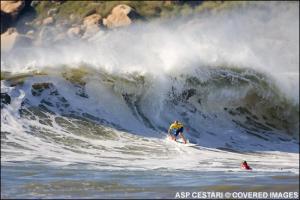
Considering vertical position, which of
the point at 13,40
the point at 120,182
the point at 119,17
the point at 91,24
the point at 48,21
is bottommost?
the point at 120,182

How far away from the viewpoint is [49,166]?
12391 millimetres

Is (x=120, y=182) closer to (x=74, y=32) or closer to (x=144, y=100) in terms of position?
(x=144, y=100)

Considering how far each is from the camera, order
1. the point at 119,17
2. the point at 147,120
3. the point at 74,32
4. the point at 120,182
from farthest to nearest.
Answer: the point at 119,17, the point at 74,32, the point at 147,120, the point at 120,182

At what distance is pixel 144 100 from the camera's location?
20.0 metres

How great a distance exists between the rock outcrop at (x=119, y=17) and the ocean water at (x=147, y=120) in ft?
117

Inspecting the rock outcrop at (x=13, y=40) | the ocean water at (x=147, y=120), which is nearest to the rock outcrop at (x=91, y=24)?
the rock outcrop at (x=13, y=40)

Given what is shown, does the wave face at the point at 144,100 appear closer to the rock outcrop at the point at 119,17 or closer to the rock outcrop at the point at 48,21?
the rock outcrop at the point at 119,17

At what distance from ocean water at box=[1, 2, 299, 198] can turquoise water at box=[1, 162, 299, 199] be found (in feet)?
0.06

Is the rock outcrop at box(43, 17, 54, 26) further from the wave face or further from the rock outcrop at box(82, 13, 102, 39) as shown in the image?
the wave face

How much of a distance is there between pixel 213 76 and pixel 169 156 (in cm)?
826

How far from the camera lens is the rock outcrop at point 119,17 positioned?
63.4 metres

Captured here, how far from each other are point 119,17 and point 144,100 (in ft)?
149

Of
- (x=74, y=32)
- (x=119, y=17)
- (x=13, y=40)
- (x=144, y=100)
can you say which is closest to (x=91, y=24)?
(x=74, y=32)

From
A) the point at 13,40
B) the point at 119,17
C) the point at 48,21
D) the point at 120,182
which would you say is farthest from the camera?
the point at 48,21
